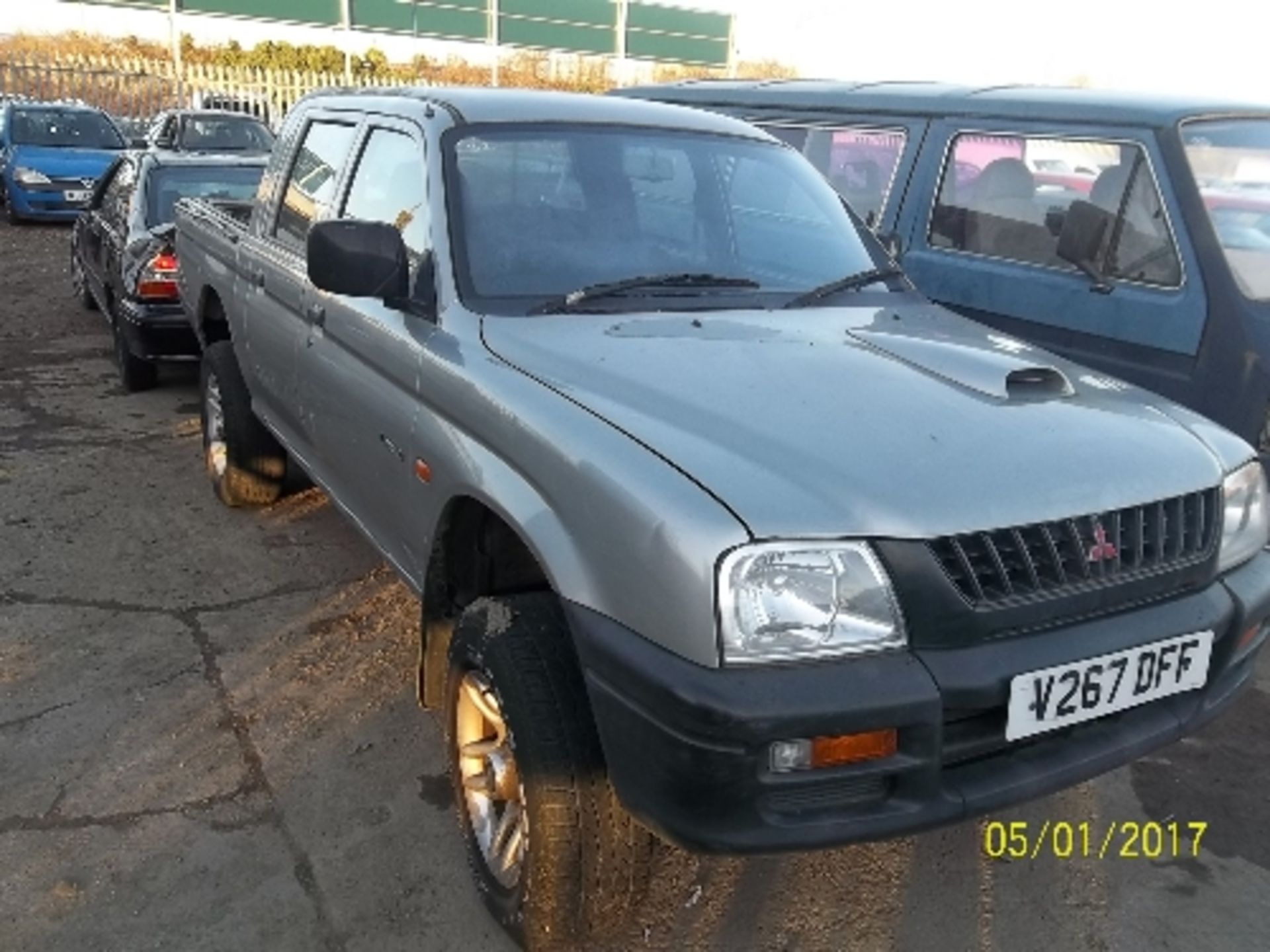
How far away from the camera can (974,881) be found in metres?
2.76

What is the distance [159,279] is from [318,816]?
442 centimetres

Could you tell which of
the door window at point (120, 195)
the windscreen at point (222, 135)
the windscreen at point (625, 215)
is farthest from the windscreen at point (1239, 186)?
the windscreen at point (222, 135)

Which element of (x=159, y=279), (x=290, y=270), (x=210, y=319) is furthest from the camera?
(x=159, y=279)

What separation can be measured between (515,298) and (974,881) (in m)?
1.86

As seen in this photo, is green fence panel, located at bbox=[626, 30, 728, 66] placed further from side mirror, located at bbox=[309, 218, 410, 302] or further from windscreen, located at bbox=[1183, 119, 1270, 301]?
side mirror, located at bbox=[309, 218, 410, 302]

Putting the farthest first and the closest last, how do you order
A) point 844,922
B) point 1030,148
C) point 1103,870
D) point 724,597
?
point 1030,148
point 1103,870
point 844,922
point 724,597

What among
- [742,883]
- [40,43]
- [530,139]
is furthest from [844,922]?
[40,43]

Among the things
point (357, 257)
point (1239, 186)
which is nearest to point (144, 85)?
point (1239, 186)

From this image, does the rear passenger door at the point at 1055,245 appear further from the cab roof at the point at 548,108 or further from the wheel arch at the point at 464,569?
the wheel arch at the point at 464,569

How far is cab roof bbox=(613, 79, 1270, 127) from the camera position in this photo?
4.47m

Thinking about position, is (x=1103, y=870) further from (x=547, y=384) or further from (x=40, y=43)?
(x=40, y=43)

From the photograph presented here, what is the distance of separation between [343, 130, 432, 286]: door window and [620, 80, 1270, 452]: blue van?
1830mm

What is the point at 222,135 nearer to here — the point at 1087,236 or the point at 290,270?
the point at 290,270

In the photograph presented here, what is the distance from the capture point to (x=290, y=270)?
3.88 meters
